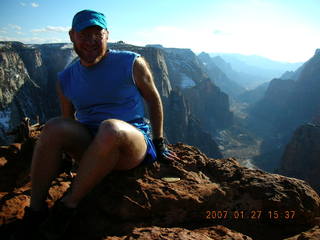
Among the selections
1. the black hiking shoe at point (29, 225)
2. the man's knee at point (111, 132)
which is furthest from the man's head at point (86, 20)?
the black hiking shoe at point (29, 225)

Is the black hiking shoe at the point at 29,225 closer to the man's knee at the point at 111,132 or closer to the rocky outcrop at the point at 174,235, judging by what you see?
the rocky outcrop at the point at 174,235

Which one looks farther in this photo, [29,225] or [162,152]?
[162,152]

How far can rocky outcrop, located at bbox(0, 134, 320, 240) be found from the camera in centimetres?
367

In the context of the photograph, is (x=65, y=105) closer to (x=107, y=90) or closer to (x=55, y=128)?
(x=107, y=90)

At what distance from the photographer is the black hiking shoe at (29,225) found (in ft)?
10.5

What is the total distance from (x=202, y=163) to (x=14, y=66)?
219 feet

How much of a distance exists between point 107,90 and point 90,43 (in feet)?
1.97

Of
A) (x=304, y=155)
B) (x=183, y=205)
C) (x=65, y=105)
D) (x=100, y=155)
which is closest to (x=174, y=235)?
(x=183, y=205)

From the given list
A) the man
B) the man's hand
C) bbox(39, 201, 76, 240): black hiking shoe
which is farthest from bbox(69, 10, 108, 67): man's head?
bbox(39, 201, 76, 240): black hiking shoe

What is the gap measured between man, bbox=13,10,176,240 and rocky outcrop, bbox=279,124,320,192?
6085 centimetres

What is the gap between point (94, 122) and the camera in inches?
161

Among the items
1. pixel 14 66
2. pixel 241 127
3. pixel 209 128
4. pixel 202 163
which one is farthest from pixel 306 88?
pixel 202 163

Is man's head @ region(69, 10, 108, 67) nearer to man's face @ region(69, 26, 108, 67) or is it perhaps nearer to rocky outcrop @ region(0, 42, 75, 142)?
man's face @ region(69, 26, 108, 67)

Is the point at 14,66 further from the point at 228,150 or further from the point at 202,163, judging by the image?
the point at 228,150
